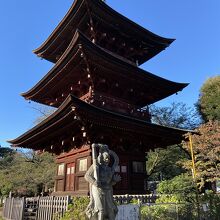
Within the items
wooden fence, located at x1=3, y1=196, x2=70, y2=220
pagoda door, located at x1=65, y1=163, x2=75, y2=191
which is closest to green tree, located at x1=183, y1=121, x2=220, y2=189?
pagoda door, located at x1=65, y1=163, x2=75, y2=191

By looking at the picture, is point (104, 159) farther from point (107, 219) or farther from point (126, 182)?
point (126, 182)

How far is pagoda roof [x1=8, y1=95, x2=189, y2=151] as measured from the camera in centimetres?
1060

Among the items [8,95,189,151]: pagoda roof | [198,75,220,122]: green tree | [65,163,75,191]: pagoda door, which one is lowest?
[65,163,75,191]: pagoda door

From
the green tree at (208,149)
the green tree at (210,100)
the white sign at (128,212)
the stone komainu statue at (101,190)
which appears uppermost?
the green tree at (210,100)

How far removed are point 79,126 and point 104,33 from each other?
22.6 feet

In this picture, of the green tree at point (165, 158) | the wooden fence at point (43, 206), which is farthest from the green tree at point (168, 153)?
the wooden fence at point (43, 206)

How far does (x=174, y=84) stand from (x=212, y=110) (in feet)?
32.4

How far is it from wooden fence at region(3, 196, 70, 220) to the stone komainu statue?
3.69 meters

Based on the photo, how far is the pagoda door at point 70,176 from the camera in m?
13.9

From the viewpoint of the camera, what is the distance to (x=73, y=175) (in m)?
13.9

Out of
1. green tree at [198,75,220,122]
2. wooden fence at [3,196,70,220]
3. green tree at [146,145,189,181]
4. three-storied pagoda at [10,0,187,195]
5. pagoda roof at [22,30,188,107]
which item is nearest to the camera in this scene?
wooden fence at [3,196,70,220]

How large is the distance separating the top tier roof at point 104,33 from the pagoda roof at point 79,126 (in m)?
6.37

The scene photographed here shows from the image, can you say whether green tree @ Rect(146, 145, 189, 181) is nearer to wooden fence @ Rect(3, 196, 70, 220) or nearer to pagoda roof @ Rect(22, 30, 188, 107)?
pagoda roof @ Rect(22, 30, 188, 107)

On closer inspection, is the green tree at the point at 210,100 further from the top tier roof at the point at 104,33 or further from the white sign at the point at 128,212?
the white sign at the point at 128,212
